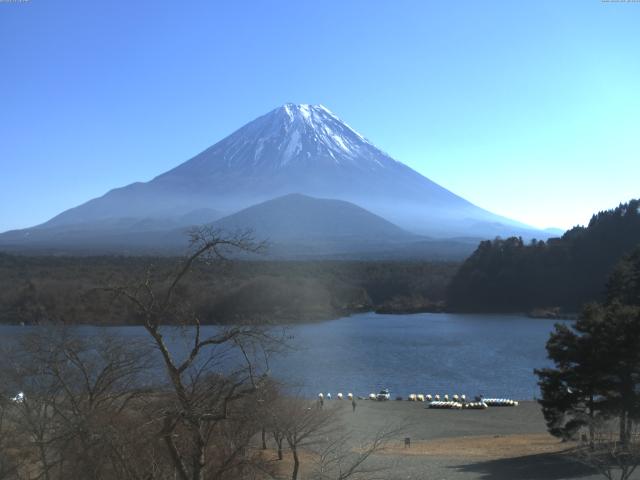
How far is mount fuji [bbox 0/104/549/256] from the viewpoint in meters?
112

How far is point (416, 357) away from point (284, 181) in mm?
89515

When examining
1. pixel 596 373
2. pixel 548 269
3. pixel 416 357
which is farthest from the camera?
pixel 548 269

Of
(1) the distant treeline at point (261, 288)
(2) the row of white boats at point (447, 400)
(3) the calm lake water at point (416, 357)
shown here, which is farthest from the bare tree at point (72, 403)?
(1) the distant treeline at point (261, 288)

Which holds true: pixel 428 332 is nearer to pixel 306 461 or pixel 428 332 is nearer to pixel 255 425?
pixel 306 461

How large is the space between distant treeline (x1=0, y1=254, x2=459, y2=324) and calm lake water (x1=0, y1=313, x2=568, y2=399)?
2.35 m

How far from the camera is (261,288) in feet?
134

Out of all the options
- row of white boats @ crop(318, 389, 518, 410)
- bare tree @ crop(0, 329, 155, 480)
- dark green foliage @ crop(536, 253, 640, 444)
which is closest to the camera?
bare tree @ crop(0, 329, 155, 480)

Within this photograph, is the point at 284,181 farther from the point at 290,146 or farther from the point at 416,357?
the point at 416,357

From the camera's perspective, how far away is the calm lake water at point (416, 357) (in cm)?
2075

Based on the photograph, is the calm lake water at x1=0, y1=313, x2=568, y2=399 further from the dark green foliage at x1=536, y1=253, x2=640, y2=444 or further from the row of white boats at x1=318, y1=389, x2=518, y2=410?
the dark green foliage at x1=536, y1=253, x2=640, y2=444

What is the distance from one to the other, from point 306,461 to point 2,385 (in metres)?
5.10

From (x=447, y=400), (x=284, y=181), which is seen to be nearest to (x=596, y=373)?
(x=447, y=400)

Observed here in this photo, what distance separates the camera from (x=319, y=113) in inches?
4616

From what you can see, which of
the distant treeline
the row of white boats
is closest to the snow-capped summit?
the distant treeline
